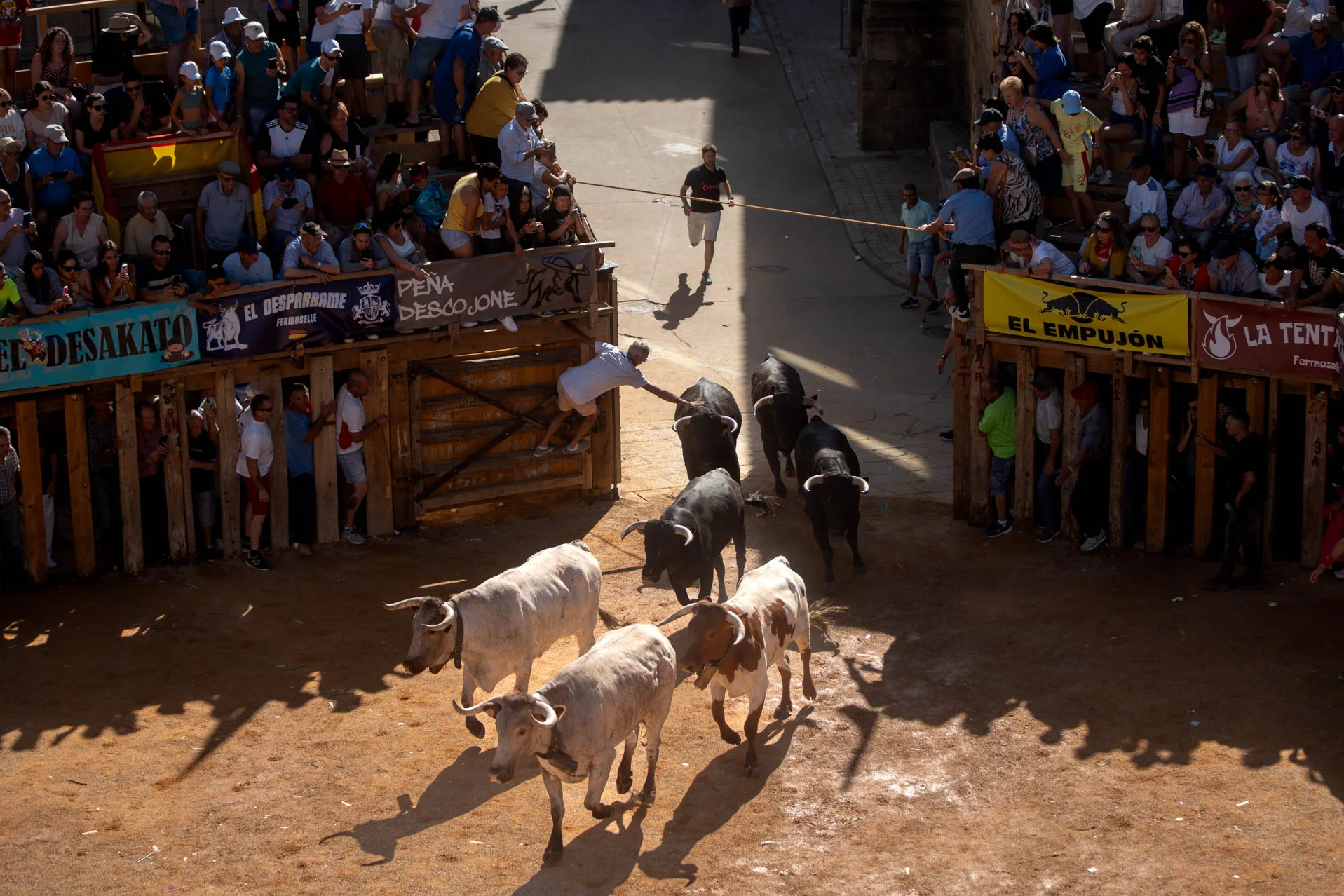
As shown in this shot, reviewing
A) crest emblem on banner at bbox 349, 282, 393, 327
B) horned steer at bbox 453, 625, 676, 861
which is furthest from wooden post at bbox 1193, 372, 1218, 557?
crest emblem on banner at bbox 349, 282, 393, 327

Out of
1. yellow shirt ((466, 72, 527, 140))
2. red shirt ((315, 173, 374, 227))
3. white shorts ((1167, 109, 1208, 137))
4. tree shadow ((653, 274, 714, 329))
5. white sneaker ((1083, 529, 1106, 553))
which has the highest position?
yellow shirt ((466, 72, 527, 140))

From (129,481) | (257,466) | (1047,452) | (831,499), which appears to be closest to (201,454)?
(257,466)

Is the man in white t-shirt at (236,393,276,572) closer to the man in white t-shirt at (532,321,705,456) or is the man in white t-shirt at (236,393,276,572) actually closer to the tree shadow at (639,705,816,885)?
the man in white t-shirt at (532,321,705,456)

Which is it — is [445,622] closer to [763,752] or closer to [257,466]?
[763,752]

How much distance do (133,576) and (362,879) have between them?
6165 millimetres

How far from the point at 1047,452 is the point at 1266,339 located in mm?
2610

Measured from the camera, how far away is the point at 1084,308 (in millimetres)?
15656

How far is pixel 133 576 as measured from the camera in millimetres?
15758

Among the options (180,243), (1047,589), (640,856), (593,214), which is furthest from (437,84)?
(640,856)

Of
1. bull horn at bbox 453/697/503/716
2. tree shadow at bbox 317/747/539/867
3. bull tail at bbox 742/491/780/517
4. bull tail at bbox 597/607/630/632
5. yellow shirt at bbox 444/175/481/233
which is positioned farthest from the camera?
bull tail at bbox 742/491/780/517

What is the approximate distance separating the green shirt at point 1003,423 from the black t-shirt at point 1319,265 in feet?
10.3

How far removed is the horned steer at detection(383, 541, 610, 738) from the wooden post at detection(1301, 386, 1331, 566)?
6.90 metres

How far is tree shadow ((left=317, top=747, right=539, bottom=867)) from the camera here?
11.4 m

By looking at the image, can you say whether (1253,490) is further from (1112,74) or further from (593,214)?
(593,214)
